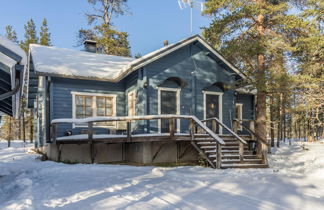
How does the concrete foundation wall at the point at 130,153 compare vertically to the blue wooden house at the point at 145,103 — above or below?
below

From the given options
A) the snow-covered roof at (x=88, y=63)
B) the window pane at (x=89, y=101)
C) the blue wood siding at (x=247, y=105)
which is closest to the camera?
the snow-covered roof at (x=88, y=63)

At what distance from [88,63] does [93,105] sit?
292cm

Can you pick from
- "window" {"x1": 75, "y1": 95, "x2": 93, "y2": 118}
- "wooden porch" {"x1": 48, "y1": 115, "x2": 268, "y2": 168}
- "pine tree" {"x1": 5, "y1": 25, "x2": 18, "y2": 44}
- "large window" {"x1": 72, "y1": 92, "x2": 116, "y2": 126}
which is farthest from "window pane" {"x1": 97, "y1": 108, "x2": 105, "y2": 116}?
"pine tree" {"x1": 5, "y1": 25, "x2": 18, "y2": 44}

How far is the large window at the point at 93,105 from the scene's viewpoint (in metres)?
12.9

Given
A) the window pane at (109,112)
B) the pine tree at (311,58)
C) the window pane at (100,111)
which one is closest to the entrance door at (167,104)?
the window pane at (109,112)

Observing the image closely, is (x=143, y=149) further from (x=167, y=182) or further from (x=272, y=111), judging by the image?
(x=272, y=111)

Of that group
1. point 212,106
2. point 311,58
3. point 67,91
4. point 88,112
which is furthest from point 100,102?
point 311,58

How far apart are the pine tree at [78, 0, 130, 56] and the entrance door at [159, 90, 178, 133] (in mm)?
17580

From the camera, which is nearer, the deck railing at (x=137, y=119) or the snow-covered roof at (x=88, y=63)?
the deck railing at (x=137, y=119)

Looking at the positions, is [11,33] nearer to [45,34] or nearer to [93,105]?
[45,34]

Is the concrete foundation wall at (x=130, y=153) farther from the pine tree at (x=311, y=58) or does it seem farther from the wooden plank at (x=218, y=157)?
the pine tree at (x=311, y=58)

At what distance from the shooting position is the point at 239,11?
11859mm

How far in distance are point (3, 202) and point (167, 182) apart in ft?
11.7

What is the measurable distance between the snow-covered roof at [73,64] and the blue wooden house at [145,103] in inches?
1.9
